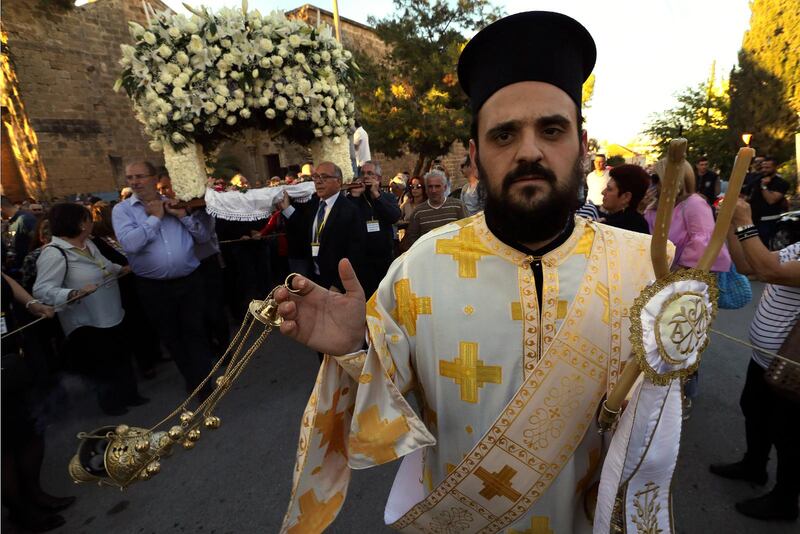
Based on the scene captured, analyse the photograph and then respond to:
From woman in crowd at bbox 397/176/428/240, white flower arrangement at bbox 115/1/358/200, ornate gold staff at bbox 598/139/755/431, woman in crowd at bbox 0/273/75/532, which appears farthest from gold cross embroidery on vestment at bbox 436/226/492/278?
woman in crowd at bbox 397/176/428/240

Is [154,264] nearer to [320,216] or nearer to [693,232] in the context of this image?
[320,216]

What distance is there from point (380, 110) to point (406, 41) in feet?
8.44

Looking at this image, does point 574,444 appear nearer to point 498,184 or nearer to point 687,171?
point 498,184

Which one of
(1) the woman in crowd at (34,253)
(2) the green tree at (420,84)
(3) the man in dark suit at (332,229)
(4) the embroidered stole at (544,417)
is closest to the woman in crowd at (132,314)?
(1) the woman in crowd at (34,253)

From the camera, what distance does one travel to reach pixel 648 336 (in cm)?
92

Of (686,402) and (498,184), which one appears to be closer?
(686,402)

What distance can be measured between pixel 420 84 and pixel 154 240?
13224 mm

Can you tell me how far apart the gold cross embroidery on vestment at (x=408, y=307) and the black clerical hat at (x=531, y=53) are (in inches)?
26.0

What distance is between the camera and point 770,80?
622 inches

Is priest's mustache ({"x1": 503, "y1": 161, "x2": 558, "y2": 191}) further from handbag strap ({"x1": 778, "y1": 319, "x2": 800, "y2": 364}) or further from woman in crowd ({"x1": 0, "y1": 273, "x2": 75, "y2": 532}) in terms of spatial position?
woman in crowd ({"x1": 0, "y1": 273, "x2": 75, "y2": 532})

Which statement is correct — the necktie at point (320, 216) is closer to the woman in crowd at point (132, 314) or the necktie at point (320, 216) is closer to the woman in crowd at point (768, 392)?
the woman in crowd at point (132, 314)

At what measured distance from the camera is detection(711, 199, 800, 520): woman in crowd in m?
2.02

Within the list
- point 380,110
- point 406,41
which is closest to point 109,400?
point 380,110

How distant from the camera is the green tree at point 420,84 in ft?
48.4
